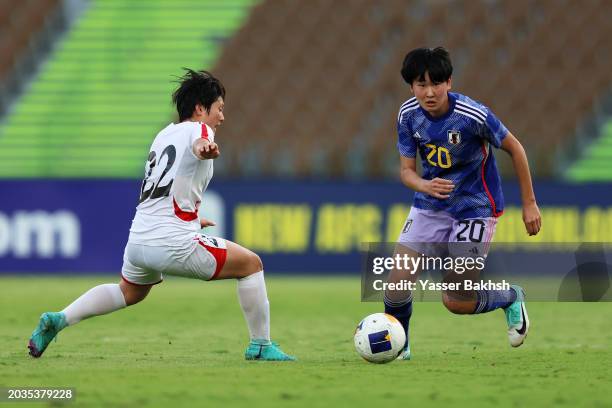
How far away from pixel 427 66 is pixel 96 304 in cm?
257

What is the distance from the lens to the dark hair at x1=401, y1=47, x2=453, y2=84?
735 cm

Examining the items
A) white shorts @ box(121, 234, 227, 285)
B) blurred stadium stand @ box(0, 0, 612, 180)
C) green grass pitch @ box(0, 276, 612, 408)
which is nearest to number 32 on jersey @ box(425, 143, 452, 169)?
green grass pitch @ box(0, 276, 612, 408)

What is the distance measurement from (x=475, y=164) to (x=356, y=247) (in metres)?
9.43

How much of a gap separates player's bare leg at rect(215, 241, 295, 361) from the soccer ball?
19.8 inches

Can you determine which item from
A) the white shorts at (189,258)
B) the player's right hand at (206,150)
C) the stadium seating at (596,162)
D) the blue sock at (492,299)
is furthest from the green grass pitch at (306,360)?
the stadium seating at (596,162)

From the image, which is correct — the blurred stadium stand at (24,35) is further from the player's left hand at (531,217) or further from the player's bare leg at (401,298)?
the player's left hand at (531,217)

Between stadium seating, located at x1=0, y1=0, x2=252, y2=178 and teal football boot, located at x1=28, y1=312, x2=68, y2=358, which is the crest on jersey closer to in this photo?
teal football boot, located at x1=28, y1=312, x2=68, y2=358

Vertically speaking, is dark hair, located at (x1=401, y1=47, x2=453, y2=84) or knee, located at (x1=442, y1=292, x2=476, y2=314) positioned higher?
dark hair, located at (x1=401, y1=47, x2=453, y2=84)

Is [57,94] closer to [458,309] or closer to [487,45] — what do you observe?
[487,45]

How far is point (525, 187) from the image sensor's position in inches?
297

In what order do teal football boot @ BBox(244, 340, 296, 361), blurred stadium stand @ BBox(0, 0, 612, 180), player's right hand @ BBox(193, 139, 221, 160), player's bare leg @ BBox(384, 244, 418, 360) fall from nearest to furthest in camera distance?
player's right hand @ BBox(193, 139, 221, 160), teal football boot @ BBox(244, 340, 296, 361), player's bare leg @ BBox(384, 244, 418, 360), blurred stadium stand @ BBox(0, 0, 612, 180)

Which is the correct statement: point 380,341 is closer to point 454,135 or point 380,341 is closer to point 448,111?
point 454,135

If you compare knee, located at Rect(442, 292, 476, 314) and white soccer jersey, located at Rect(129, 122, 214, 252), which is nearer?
white soccer jersey, located at Rect(129, 122, 214, 252)

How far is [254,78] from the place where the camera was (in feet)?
67.4
